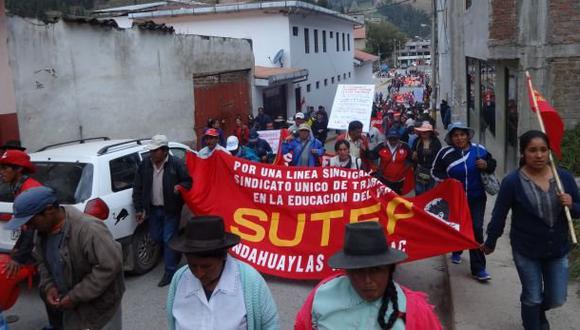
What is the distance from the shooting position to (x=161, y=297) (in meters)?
6.43

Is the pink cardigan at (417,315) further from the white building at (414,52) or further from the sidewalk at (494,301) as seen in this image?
the white building at (414,52)

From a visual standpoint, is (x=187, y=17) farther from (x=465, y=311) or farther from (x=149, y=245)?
(x=465, y=311)

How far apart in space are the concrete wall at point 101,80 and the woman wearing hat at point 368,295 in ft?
32.2

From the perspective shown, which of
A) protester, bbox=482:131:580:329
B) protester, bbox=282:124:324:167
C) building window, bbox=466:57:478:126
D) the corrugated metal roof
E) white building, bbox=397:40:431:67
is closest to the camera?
protester, bbox=482:131:580:329

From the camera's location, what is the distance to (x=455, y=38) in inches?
1003

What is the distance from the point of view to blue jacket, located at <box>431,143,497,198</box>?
609 cm

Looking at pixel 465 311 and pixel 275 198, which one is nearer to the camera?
pixel 465 311

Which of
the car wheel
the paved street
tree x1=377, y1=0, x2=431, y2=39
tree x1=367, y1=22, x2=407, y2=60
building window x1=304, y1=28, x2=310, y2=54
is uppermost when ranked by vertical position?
tree x1=377, y1=0, x2=431, y2=39

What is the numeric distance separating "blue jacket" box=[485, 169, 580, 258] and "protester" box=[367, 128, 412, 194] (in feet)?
11.6

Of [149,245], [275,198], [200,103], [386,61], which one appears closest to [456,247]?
[275,198]

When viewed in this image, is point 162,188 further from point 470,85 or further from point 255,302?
point 470,85

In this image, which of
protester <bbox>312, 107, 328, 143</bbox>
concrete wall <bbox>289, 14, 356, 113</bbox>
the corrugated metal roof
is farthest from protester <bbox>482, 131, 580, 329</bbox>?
concrete wall <bbox>289, 14, 356, 113</bbox>

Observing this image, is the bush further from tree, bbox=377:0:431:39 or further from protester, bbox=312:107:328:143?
tree, bbox=377:0:431:39

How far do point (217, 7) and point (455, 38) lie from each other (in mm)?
10315
